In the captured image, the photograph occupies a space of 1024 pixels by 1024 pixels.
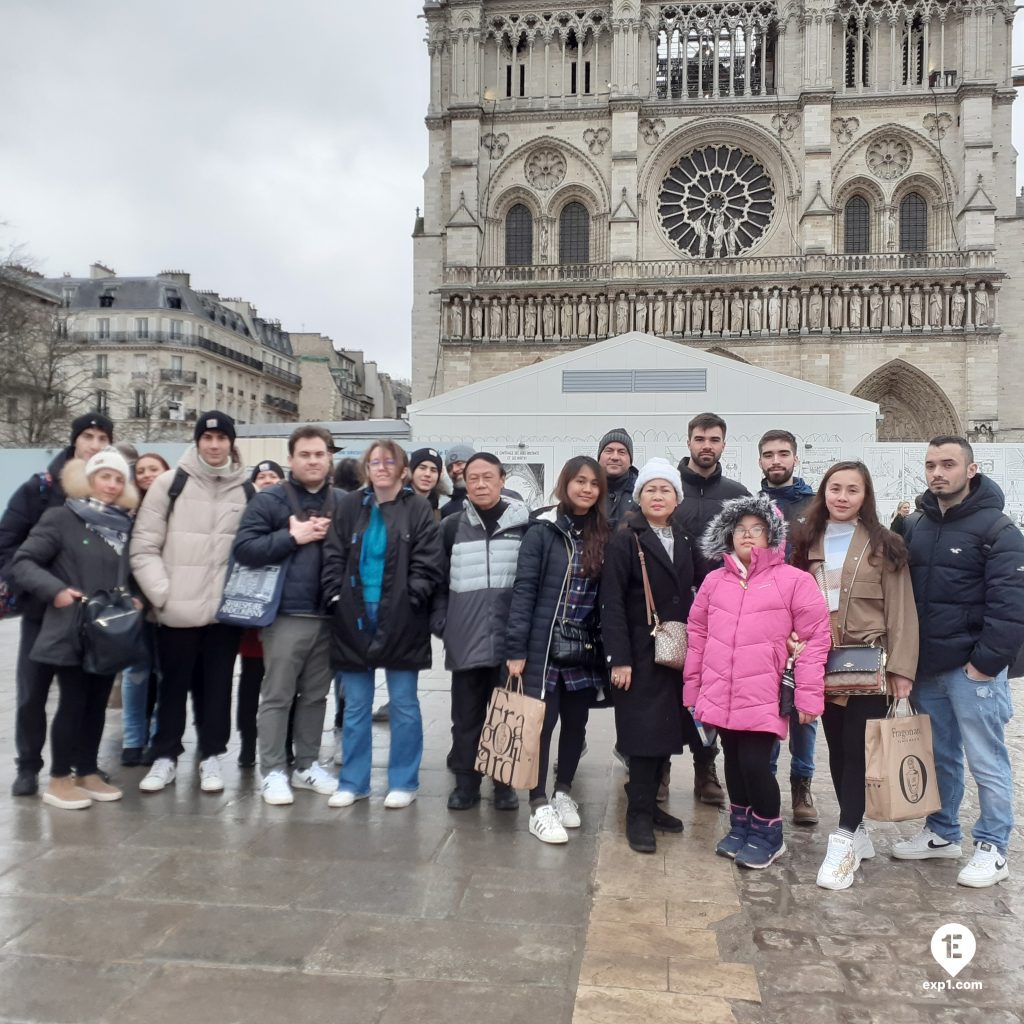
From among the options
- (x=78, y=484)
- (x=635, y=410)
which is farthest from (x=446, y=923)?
(x=635, y=410)

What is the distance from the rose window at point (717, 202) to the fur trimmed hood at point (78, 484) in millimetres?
27018

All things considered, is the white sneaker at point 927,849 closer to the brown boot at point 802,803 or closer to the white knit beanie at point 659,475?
the brown boot at point 802,803

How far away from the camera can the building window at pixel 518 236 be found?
30.2 m

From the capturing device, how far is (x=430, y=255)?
30719 millimetres

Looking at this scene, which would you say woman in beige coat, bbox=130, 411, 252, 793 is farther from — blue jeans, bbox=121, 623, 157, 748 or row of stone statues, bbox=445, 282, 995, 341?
row of stone statues, bbox=445, 282, 995, 341

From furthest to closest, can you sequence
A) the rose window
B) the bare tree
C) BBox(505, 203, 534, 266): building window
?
BBox(505, 203, 534, 266): building window → the rose window → the bare tree

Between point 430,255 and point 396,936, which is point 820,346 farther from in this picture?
point 396,936

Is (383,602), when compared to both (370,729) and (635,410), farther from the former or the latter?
(635,410)

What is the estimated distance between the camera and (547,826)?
13.4 feet

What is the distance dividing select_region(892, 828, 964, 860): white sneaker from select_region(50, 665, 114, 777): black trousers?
384cm

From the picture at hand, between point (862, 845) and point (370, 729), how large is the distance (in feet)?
7.51

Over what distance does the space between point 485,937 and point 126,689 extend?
3054 millimetres

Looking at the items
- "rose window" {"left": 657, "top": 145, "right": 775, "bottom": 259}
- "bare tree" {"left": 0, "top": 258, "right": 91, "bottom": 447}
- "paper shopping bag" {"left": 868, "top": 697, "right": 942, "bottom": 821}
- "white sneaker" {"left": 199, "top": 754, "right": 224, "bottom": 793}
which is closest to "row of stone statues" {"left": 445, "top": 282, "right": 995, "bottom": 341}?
"rose window" {"left": 657, "top": 145, "right": 775, "bottom": 259}

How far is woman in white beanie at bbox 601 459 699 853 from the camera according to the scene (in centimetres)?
409
